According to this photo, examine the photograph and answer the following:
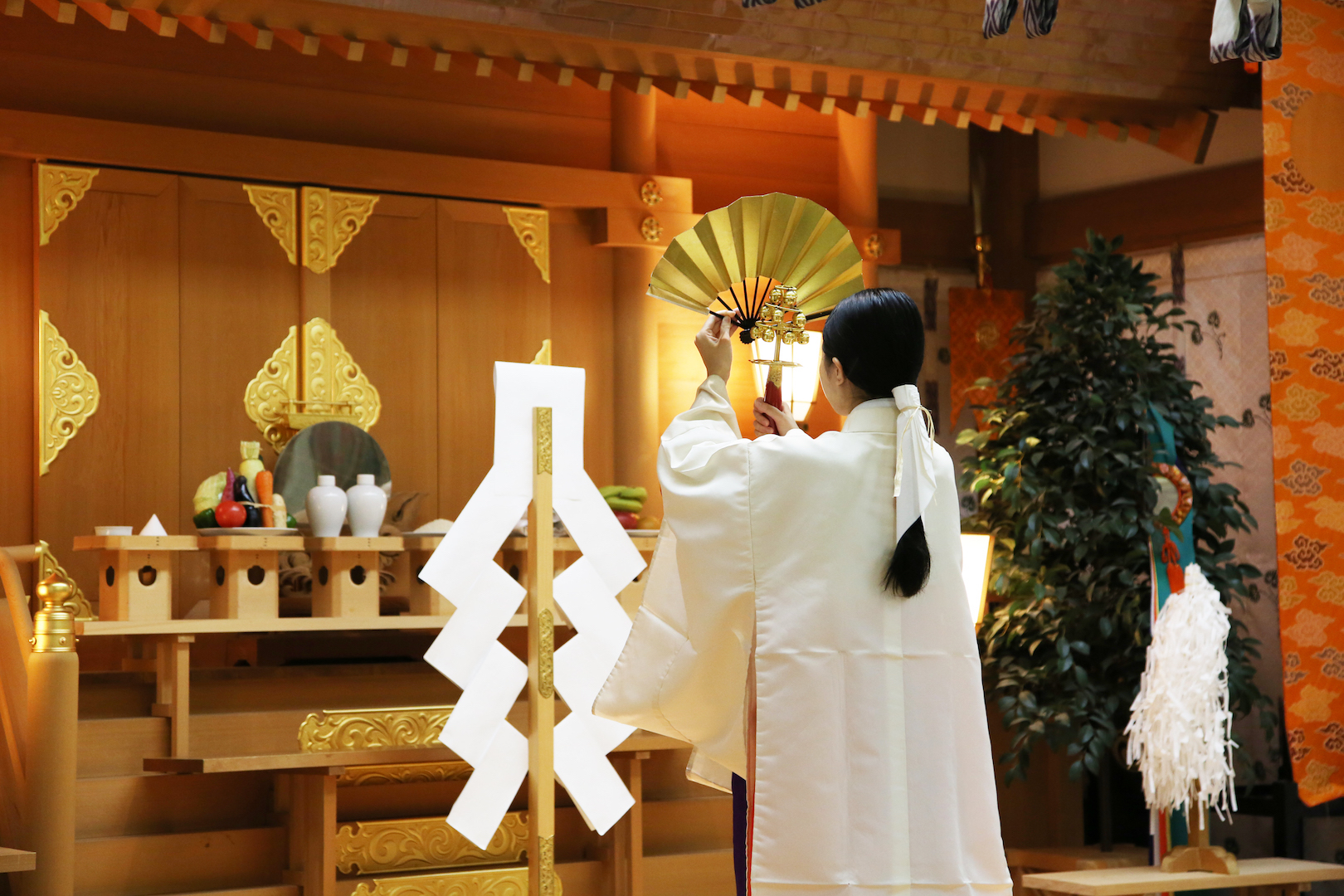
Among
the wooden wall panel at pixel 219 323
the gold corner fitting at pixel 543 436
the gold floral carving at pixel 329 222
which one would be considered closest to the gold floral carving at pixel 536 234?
the gold floral carving at pixel 329 222

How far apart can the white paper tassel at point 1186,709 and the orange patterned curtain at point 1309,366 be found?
1.13 feet

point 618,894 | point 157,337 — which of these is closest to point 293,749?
point 618,894

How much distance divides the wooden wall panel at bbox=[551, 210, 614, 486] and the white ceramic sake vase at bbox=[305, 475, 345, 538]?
6.37ft

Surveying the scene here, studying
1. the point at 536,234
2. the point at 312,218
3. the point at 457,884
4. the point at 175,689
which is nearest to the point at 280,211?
the point at 312,218

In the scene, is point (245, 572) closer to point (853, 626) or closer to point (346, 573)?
point (346, 573)

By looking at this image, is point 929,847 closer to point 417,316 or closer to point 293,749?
point 293,749

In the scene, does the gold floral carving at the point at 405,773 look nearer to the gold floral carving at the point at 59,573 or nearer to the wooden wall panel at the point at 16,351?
the gold floral carving at the point at 59,573

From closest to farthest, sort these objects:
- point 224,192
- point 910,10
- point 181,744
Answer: point 181,744, point 910,10, point 224,192

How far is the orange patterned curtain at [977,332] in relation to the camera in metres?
7.27

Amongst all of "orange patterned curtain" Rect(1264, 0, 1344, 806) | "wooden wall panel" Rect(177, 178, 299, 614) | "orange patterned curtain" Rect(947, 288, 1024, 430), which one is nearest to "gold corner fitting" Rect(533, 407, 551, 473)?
"wooden wall panel" Rect(177, 178, 299, 614)

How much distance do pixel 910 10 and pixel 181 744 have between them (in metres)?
3.37

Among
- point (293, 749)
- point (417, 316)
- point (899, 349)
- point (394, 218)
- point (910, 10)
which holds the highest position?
point (910, 10)

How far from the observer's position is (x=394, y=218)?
20.2ft

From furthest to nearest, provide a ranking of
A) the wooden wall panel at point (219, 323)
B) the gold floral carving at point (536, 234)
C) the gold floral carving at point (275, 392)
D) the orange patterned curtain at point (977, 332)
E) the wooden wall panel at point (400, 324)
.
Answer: the orange patterned curtain at point (977, 332), the gold floral carving at point (536, 234), the wooden wall panel at point (400, 324), the gold floral carving at point (275, 392), the wooden wall panel at point (219, 323)
